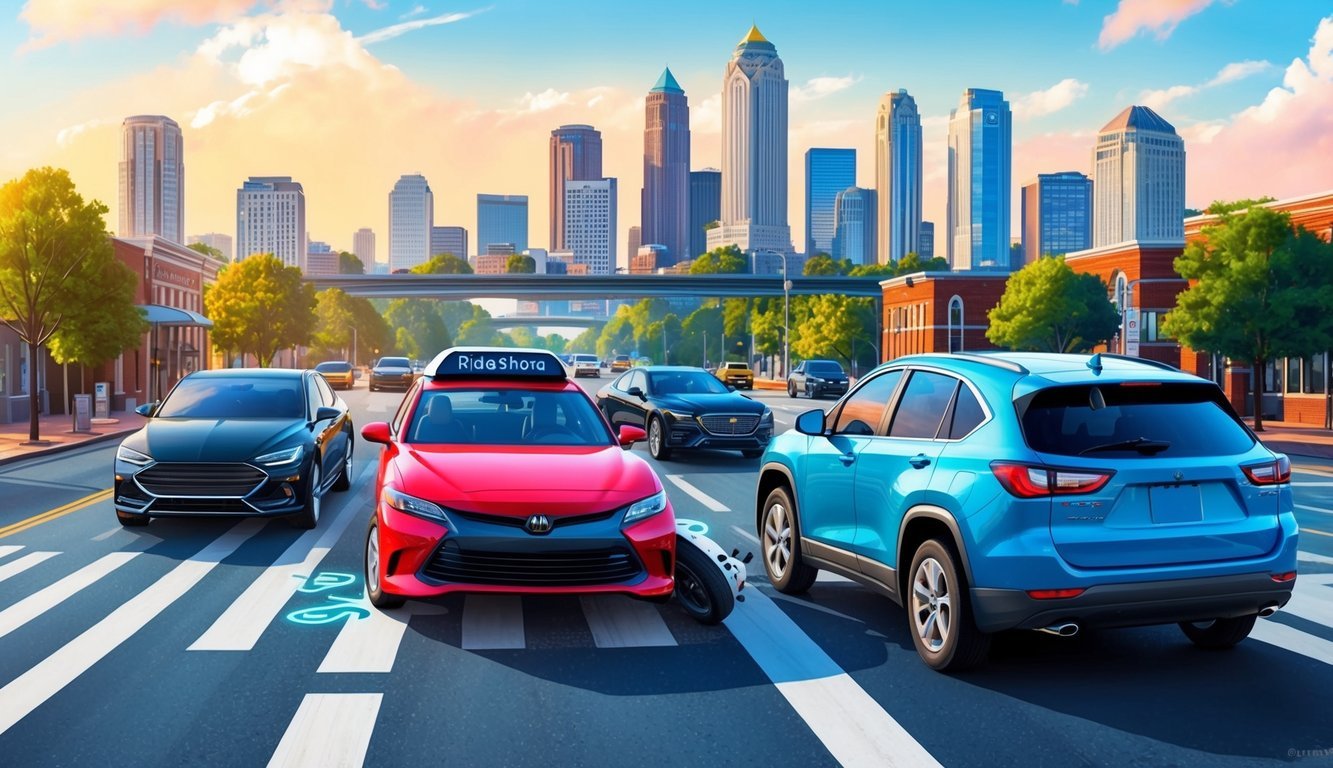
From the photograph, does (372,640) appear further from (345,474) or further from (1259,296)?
(1259,296)

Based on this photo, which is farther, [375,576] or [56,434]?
[56,434]

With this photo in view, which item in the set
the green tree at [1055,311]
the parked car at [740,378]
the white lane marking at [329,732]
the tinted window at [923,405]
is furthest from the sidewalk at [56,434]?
the green tree at [1055,311]

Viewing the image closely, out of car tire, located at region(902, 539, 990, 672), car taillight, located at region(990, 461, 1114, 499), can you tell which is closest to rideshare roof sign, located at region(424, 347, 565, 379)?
car tire, located at region(902, 539, 990, 672)

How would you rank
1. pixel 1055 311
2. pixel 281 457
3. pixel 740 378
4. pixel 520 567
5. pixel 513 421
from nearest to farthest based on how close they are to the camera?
pixel 520 567 < pixel 513 421 < pixel 281 457 < pixel 1055 311 < pixel 740 378

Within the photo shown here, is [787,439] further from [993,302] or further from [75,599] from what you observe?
[993,302]

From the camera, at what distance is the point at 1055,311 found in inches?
2227

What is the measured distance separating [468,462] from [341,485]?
8004mm

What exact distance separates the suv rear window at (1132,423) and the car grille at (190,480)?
7590 millimetres

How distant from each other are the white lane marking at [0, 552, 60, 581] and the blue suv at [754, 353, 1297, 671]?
6752 millimetres

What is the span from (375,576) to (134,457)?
4.46 metres

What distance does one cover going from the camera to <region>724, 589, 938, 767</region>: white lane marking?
5.16m

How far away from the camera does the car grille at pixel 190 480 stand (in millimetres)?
11016

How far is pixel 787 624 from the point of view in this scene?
25.2 feet

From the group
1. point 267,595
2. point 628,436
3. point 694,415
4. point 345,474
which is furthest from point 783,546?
point 694,415
